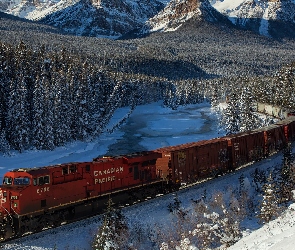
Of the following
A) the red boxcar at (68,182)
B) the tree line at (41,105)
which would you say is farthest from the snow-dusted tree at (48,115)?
the red boxcar at (68,182)

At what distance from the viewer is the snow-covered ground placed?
2012 cm

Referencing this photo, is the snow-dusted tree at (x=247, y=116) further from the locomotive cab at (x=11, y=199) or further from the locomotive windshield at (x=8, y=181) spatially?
the locomotive windshield at (x=8, y=181)

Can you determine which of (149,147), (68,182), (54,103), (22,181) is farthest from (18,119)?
(22,181)

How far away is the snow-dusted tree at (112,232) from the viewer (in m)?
19.7

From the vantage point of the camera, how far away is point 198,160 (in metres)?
32.3

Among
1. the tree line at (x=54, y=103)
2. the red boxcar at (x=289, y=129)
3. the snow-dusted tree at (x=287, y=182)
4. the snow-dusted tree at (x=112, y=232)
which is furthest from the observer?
the tree line at (x=54, y=103)

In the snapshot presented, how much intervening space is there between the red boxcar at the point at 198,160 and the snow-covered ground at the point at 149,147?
3.61ft

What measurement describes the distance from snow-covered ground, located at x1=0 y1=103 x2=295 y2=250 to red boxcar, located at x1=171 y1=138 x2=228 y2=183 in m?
1.10

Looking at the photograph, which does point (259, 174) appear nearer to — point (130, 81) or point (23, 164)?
point (23, 164)

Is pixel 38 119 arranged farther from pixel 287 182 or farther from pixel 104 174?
pixel 287 182

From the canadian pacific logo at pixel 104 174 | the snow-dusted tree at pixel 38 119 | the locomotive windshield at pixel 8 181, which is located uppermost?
the locomotive windshield at pixel 8 181

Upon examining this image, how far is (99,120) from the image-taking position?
240 feet

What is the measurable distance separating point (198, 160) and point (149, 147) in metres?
33.6

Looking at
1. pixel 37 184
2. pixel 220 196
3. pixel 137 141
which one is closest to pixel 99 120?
pixel 137 141
